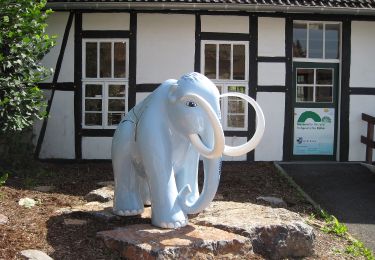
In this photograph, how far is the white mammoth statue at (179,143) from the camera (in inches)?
160

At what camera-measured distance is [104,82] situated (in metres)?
9.28

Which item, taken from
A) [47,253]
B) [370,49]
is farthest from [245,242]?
[370,49]

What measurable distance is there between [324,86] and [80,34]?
4.78 metres

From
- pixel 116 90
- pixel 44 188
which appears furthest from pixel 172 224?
pixel 116 90

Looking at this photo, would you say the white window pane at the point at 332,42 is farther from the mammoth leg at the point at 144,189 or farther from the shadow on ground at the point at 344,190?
the mammoth leg at the point at 144,189

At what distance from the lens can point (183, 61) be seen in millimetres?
9273

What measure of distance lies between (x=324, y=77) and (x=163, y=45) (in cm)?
321

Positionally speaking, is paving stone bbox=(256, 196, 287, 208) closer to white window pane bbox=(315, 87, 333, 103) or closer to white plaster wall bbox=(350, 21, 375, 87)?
white window pane bbox=(315, 87, 333, 103)

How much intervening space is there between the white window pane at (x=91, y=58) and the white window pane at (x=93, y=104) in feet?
1.53

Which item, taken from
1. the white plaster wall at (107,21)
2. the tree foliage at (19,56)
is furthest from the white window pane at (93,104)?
→ the tree foliage at (19,56)

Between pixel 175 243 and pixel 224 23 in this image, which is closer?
pixel 175 243

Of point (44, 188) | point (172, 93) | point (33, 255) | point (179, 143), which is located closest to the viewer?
point (33, 255)

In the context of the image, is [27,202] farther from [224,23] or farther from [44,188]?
[224,23]

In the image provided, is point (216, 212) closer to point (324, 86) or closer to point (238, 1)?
point (238, 1)
